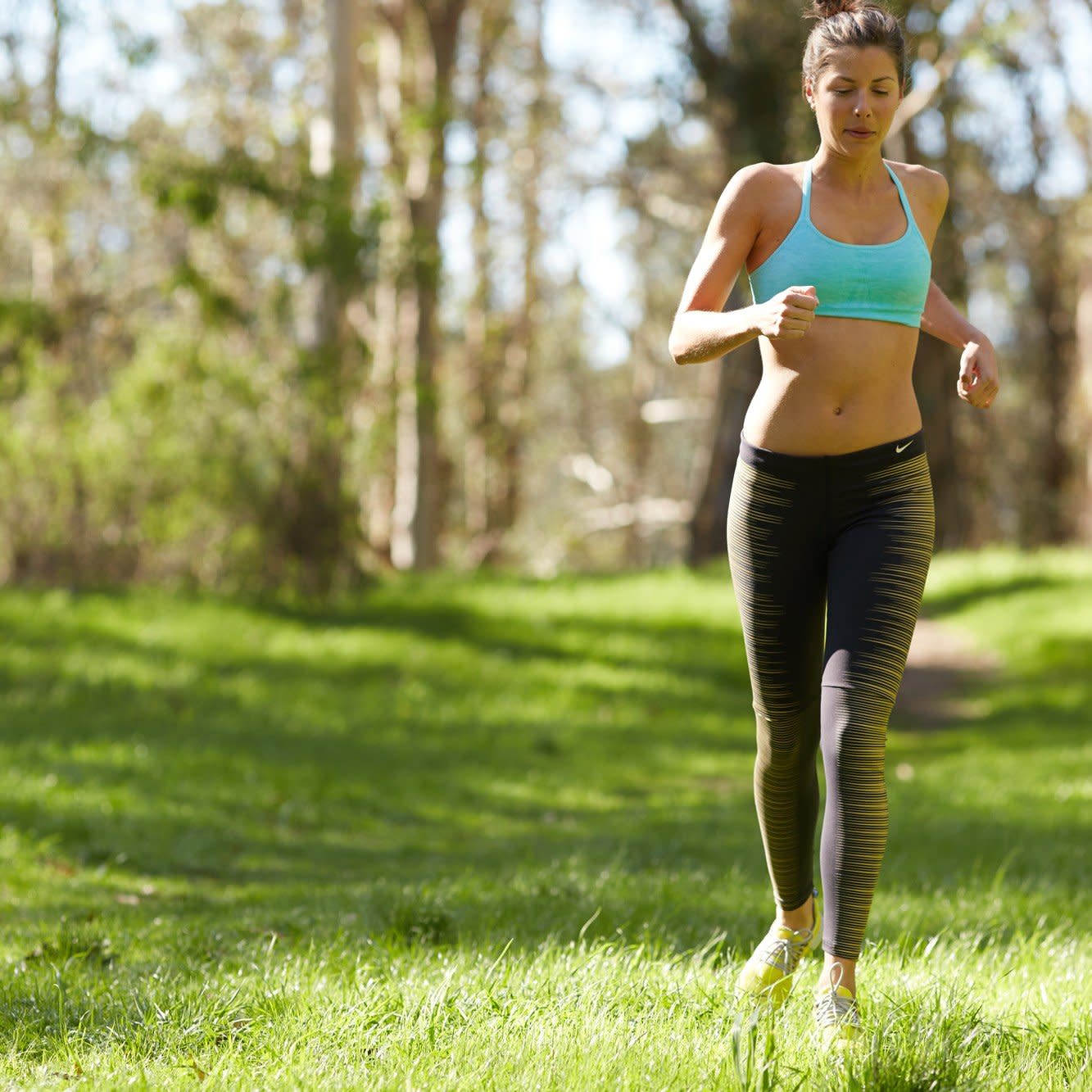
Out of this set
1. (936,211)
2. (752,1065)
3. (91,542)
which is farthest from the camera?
(91,542)

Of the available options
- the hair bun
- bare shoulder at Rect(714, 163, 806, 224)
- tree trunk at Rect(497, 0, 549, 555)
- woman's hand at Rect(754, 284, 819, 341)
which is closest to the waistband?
woman's hand at Rect(754, 284, 819, 341)

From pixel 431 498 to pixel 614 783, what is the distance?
12851 millimetres

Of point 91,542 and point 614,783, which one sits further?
point 91,542

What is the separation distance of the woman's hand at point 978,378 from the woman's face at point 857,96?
562 millimetres

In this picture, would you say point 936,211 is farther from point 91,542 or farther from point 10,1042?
point 91,542

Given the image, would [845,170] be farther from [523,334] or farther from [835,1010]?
[523,334]

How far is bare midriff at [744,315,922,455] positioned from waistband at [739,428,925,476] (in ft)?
0.04

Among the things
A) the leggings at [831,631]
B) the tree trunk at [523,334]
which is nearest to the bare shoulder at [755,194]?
the leggings at [831,631]

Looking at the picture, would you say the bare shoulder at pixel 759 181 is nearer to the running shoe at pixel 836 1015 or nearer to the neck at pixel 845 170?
→ the neck at pixel 845 170

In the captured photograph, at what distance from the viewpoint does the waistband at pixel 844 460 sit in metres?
3.34

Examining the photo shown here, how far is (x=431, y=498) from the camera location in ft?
71.8

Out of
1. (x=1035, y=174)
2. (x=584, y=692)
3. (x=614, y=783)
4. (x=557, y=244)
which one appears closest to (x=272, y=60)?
(x=557, y=244)

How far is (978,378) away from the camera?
3.44 meters

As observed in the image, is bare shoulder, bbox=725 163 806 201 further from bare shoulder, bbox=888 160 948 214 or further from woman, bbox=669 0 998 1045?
bare shoulder, bbox=888 160 948 214
